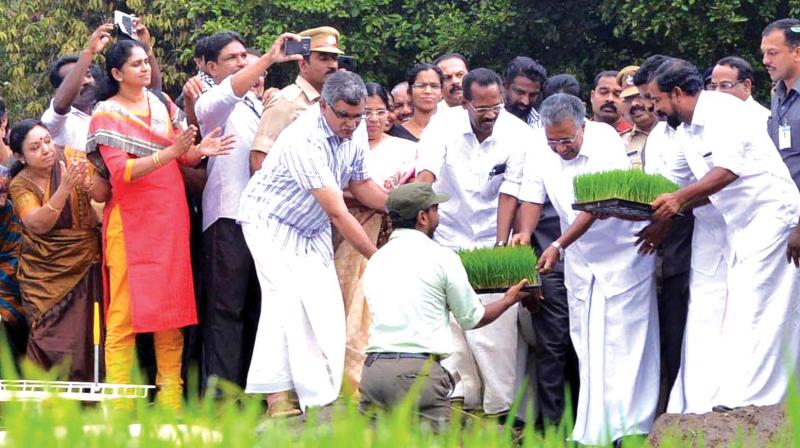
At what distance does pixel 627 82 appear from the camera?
8867mm

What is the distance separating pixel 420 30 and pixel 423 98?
8.63 metres

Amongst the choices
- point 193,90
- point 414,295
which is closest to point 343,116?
point 414,295

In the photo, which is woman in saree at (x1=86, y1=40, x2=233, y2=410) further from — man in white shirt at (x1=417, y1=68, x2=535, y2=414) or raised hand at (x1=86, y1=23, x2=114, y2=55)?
man in white shirt at (x1=417, y1=68, x2=535, y2=414)

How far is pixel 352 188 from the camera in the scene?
7688 mm

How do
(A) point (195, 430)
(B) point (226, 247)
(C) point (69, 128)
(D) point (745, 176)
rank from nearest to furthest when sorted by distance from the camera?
1. (A) point (195, 430)
2. (D) point (745, 176)
3. (B) point (226, 247)
4. (C) point (69, 128)

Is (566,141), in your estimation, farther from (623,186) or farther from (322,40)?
(322,40)

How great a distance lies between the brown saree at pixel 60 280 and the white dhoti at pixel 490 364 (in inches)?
85.4

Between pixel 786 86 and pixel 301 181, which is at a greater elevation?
pixel 786 86

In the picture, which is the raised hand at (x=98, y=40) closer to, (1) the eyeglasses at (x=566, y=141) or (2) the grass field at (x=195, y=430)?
(1) the eyeglasses at (x=566, y=141)

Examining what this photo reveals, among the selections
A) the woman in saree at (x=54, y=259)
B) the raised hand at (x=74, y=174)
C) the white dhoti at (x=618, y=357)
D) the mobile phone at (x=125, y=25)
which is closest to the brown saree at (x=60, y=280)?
the woman in saree at (x=54, y=259)

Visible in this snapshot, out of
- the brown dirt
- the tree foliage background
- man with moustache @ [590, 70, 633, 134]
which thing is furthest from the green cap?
the tree foliage background

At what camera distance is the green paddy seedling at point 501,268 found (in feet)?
22.9

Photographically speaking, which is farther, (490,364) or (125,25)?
(125,25)

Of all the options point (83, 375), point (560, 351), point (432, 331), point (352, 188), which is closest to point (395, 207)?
point (432, 331)
